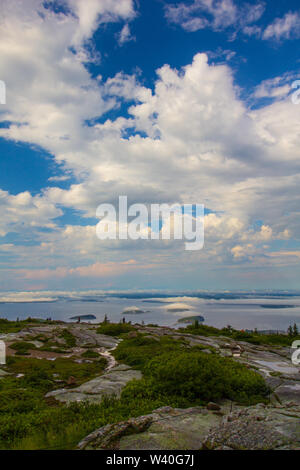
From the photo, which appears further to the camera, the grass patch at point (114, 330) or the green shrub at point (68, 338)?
the grass patch at point (114, 330)

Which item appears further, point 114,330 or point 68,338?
point 114,330

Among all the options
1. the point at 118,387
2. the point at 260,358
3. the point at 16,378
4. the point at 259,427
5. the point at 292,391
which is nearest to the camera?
the point at 259,427

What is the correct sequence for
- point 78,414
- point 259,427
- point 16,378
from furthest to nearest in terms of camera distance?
point 16,378 < point 78,414 < point 259,427

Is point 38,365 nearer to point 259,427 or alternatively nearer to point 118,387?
point 118,387

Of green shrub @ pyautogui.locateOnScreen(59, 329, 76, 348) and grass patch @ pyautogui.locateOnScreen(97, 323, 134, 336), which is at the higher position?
green shrub @ pyautogui.locateOnScreen(59, 329, 76, 348)

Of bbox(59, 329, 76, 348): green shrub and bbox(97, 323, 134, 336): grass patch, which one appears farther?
bbox(97, 323, 134, 336): grass patch

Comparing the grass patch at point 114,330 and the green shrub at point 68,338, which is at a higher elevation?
the green shrub at point 68,338

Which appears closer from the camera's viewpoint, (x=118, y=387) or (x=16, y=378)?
(x=118, y=387)

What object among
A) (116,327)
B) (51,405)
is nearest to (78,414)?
(51,405)

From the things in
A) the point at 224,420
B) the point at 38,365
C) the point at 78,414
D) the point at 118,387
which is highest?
the point at 224,420

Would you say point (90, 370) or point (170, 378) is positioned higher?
point (170, 378)

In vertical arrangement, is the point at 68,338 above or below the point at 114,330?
above
